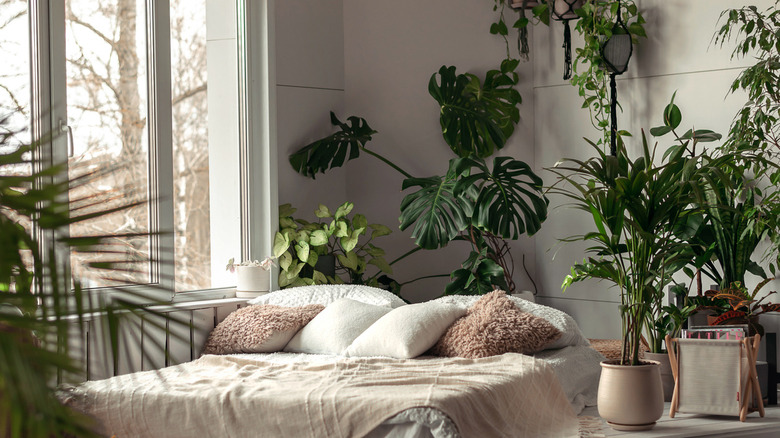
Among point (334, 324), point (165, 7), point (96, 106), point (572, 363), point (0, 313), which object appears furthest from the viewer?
point (165, 7)

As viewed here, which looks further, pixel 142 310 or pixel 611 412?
pixel 611 412

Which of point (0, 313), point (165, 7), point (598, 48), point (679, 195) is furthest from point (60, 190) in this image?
point (598, 48)

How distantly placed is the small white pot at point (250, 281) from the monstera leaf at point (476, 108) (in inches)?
56.4

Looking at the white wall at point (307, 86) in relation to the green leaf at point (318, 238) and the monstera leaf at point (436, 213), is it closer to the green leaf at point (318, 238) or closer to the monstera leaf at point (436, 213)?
the green leaf at point (318, 238)

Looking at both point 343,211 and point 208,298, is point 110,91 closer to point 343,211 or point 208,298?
point 208,298

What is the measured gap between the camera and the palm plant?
0.43 meters

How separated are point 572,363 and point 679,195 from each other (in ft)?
2.85

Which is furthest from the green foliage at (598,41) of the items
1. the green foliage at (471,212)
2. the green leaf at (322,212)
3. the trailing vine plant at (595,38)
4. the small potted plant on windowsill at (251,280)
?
the small potted plant on windowsill at (251,280)

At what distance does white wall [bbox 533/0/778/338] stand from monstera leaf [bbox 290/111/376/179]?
4.10ft

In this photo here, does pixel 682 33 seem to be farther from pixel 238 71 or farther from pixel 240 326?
pixel 240 326

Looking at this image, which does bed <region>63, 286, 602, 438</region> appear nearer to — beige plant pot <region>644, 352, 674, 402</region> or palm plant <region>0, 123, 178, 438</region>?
beige plant pot <region>644, 352, 674, 402</region>

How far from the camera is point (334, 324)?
366 centimetres

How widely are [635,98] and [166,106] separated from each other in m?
2.72

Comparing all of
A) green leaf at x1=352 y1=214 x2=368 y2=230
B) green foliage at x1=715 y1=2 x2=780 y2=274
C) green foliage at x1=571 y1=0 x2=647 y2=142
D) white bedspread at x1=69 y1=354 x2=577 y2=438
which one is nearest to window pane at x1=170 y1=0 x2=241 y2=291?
green leaf at x1=352 y1=214 x2=368 y2=230
